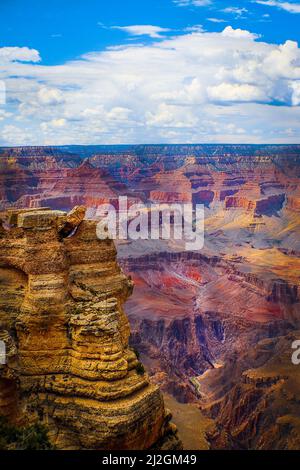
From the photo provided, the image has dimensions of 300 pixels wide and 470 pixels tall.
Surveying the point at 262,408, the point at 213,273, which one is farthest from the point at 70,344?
the point at 213,273

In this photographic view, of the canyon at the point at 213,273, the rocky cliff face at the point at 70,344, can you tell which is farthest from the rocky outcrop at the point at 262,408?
the rocky cliff face at the point at 70,344

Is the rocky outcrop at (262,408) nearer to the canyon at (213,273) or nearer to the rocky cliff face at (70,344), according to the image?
the canyon at (213,273)

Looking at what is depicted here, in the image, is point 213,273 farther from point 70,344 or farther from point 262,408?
point 70,344

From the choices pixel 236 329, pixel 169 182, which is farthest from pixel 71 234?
pixel 169 182

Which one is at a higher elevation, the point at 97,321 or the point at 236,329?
the point at 97,321
